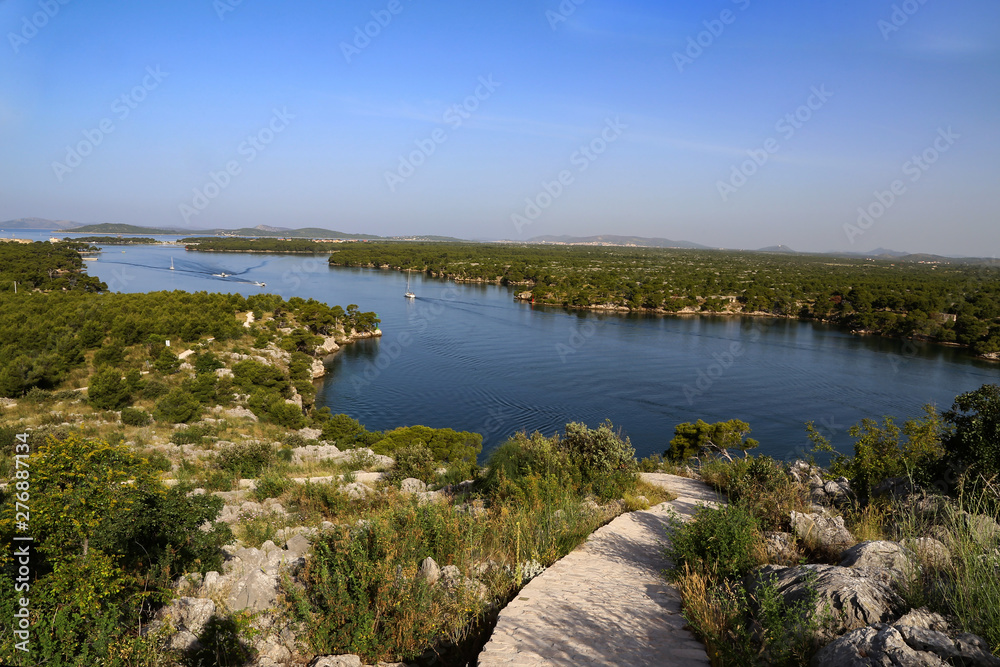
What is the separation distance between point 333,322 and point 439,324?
10749 mm

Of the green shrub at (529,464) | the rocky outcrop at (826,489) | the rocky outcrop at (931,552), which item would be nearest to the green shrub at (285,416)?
the green shrub at (529,464)

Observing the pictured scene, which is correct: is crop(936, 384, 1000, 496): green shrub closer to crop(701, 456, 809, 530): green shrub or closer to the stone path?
crop(701, 456, 809, 530): green shrub

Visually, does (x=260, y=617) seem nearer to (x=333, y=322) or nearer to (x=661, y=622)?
(x=661, y=622)

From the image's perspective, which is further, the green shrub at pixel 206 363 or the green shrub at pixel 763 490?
the green shrub at pixel 206 363

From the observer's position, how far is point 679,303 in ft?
227

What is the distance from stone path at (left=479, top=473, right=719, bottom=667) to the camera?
413 centimetres

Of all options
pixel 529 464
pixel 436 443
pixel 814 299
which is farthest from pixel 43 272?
pixel 814 299

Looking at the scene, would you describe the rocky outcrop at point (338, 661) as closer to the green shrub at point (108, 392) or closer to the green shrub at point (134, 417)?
the green shrub at point (134, 417)

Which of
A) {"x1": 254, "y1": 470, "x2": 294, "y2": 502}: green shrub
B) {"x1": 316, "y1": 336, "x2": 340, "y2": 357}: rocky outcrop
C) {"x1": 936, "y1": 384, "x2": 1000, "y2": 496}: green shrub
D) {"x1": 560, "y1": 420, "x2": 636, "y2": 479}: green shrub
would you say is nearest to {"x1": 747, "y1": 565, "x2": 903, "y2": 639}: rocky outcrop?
{"x1": 936, "y1": 384, "x2": 1000, "y2": 496}: green shrub

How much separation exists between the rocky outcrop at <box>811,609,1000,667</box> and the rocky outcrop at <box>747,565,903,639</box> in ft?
1.02

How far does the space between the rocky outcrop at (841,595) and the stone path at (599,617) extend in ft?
3.00

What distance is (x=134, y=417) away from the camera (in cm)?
1911

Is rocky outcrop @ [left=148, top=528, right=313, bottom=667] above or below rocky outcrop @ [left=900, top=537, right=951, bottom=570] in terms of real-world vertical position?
below

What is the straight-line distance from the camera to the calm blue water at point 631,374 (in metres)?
28.7
